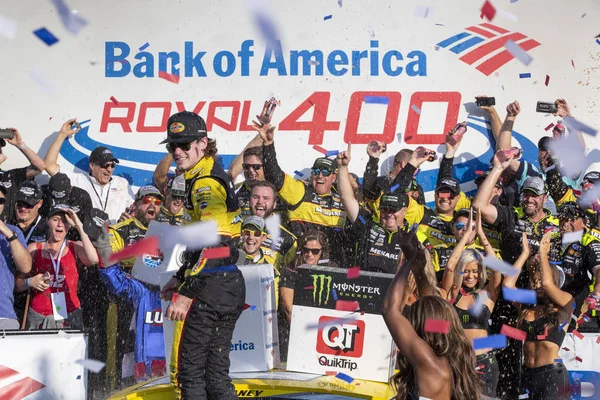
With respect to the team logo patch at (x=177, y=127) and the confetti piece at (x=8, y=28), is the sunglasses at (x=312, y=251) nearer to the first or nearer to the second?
the team logo patch at (x=177, y=127)

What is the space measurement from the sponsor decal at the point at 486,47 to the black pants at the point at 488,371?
3267 millimetres

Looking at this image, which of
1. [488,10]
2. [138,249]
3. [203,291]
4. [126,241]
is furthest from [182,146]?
[488,10]

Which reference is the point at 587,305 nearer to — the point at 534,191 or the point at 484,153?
the point at 534,191

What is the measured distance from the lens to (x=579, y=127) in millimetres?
9078

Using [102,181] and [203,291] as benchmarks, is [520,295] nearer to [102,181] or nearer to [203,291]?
[203,291]

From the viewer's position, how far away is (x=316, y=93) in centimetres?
943

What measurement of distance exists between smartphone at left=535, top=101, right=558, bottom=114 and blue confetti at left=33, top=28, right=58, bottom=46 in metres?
4.79

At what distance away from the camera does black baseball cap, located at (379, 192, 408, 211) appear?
7895 mm

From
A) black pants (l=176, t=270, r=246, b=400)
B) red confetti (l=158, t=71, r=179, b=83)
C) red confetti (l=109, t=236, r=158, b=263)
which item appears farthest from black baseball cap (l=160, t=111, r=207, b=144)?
red confetti (l=158, t=71, r=179, b=83)

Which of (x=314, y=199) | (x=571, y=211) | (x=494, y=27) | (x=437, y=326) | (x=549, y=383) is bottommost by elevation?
(x=549, y=383)

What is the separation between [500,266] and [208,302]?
290 cm

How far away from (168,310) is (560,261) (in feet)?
11.8

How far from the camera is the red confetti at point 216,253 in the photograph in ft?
18.4

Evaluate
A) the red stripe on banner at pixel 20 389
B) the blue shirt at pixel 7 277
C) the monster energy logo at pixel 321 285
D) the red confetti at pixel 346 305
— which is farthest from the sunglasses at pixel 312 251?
the red stripe on banner at pixel 20 389
